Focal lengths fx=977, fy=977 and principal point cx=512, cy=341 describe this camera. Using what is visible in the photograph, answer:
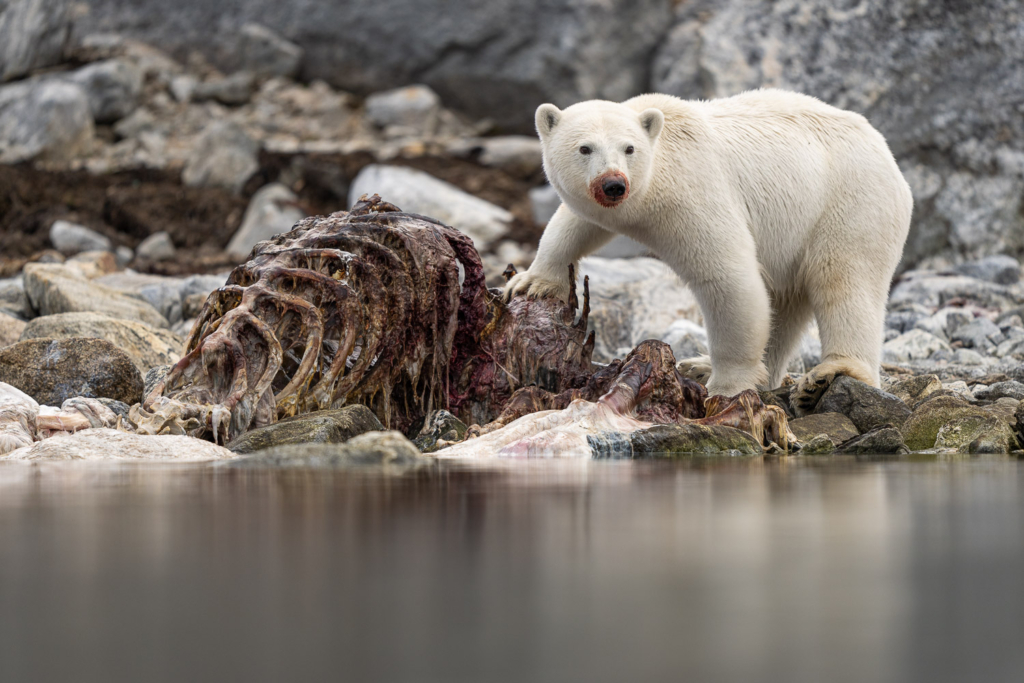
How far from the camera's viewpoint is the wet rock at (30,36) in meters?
17.6

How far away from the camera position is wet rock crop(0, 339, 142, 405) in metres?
4.66

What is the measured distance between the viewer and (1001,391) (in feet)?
16.4

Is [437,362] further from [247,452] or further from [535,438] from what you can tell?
[247,452]

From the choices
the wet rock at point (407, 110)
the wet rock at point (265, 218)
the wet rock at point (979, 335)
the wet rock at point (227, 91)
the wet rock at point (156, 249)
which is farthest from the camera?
the wet rock at point (227, 91)

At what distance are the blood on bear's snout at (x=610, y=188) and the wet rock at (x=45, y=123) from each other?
1444 centimetres

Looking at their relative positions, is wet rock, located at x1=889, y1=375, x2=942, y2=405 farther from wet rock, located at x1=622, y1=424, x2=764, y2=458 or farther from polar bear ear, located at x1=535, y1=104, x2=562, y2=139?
polar bear ear, located at x1=535, y1=104, x2=562, y2=139

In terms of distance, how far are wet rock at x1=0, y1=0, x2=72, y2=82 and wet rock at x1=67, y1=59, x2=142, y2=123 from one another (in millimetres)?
836

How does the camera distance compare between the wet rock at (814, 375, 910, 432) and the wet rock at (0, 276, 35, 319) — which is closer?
the wet rock at (814, 375, 910, 432)

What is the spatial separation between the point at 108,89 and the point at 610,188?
1544 cm

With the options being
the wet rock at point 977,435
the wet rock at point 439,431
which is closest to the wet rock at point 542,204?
the wet rock at point 439,431

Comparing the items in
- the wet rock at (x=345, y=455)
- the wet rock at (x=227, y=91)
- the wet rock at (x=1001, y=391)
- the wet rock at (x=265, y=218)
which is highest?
the wet rock at (x=227, y=91)

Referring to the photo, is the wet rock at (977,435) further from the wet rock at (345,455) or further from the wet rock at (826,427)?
the wet rock at (345,455)

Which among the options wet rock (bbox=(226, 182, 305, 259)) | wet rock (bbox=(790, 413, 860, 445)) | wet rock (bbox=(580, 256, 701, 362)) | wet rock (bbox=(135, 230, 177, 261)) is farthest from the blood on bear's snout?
wet rock (bbox=(135, 230, 177, 261))

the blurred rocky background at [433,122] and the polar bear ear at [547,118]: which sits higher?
the blurred rocky background at [433,122]
